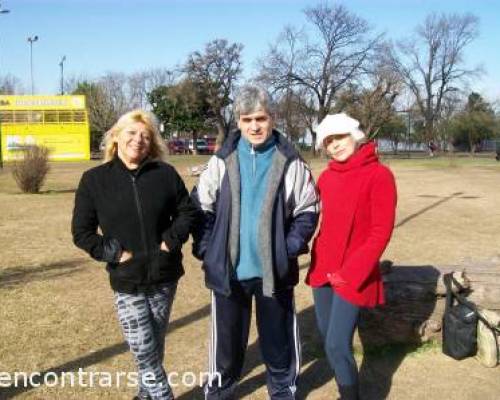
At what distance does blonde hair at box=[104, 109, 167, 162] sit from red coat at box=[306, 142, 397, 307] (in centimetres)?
96

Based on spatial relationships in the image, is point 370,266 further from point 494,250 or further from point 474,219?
point 474,219

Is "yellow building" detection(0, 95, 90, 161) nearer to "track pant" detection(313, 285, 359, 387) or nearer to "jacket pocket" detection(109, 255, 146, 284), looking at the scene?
"jacket pocket" detection(109, 255, 146, 284)

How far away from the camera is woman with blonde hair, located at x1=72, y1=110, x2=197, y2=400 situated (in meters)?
3.25

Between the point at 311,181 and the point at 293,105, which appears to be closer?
the point at 311,181

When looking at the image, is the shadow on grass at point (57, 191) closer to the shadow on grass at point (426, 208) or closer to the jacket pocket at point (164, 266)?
the shadow on grass at point (426, 208)

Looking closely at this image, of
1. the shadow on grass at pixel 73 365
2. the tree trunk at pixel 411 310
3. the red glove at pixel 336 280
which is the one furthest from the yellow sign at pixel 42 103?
the red glove at pixel 336 280

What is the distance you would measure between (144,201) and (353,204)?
111cm

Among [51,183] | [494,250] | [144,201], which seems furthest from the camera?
[51,183]

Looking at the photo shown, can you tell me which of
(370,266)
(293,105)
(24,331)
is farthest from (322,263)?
(293,105)

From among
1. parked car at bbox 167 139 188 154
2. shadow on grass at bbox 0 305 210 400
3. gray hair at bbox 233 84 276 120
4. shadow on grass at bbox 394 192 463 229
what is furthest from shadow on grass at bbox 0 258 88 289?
parked car at bbox 167 139 188 154

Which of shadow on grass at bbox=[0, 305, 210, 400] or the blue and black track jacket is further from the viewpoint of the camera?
shadow on grass at bbox=[0, 305, 210, 400]

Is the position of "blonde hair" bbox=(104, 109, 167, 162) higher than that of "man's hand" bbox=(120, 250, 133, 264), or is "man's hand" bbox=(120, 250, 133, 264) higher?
Answer: "blonde hair" bbox=(104, 109, 167, 162)

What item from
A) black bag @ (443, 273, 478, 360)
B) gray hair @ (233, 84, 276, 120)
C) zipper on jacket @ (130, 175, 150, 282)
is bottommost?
black bag @ (443, 273, 478, 360)

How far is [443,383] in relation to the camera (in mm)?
4105
